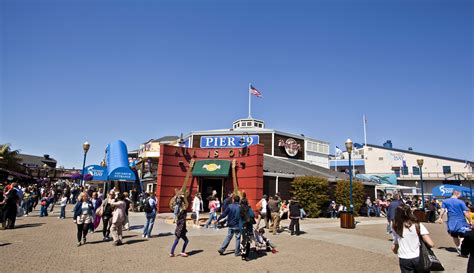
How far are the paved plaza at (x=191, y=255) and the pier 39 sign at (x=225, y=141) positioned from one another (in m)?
13.4

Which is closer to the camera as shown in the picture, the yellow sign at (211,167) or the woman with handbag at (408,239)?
the woman with handbag at (408,239)

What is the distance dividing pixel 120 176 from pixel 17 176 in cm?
1649

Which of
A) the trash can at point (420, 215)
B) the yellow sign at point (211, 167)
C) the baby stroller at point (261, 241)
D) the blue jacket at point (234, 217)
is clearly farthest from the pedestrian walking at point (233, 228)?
the trash can at point (420, 215)

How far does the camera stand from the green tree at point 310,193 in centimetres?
2042

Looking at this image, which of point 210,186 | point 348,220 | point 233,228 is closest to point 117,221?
point 233,228

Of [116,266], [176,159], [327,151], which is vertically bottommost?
[116,266]

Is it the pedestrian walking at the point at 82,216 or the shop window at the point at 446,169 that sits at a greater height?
the shop window at the point at 446,169

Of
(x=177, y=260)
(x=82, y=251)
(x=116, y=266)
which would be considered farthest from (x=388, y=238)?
(x=82, y=251)

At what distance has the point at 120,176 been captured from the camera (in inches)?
817

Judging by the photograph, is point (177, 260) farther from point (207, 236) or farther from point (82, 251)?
point (207, 236)

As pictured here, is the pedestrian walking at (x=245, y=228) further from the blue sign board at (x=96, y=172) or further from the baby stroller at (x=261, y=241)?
the blue sign board at (x=96, y=172)

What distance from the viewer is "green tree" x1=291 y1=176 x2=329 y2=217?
2042 cm

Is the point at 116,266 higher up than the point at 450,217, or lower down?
lower down

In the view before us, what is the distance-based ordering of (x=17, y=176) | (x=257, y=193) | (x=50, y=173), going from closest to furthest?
(x=257, y=193) < (x=17, y=176) < (x=50, y=173)
